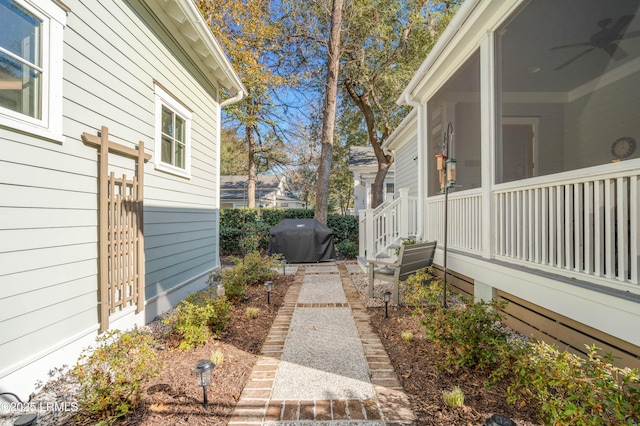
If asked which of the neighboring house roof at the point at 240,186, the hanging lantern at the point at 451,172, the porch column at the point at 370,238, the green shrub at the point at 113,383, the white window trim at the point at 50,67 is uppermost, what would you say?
the neighboring house roof at the point at 240,186

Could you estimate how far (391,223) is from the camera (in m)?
6.75

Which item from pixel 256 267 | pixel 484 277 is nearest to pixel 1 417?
pixel 256 267

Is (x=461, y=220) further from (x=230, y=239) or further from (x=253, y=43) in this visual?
(x=253, y=43)

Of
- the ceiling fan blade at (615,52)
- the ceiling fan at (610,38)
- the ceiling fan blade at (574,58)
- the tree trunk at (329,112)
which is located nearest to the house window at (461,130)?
the ceiling fan blade at (574,58)

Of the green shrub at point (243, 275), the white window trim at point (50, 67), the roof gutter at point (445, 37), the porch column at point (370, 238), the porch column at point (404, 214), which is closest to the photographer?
the white window trim at point (50, 67)

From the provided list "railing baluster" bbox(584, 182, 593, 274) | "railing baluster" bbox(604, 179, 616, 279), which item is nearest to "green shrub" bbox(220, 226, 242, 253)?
"railing baluster" bbox(584, 182, 593, 274)

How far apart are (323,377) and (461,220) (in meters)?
3.29

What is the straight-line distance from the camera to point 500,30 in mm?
3635

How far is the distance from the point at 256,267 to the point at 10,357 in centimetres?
386

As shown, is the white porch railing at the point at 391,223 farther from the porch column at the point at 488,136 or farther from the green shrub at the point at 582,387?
the green shrub at the point at 582,387

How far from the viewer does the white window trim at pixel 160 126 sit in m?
4.36

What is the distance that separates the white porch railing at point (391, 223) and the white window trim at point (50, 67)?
5.57 meters

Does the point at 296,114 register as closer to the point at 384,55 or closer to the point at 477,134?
the point at 384,55

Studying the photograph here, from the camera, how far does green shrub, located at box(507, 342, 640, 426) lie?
54.5 inches
